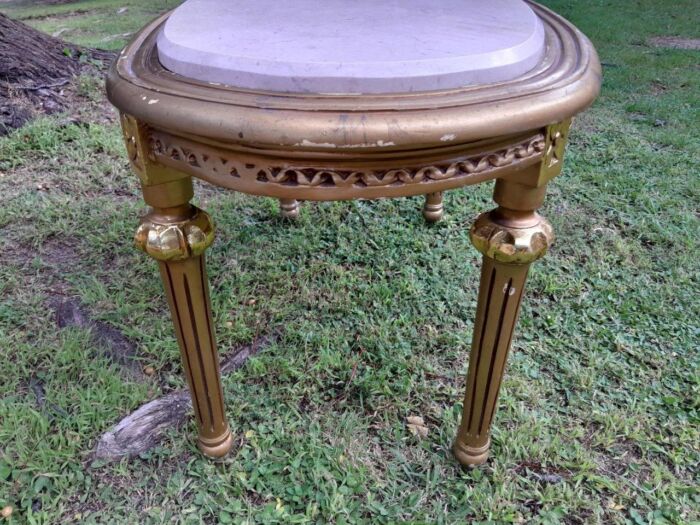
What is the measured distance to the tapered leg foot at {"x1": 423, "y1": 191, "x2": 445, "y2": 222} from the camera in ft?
6.86

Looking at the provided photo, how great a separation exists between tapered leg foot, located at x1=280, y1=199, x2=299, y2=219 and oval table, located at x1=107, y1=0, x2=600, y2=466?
3.57 feet

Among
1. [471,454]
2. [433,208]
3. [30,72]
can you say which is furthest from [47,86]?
[471,454]

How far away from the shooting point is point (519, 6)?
1.00 meters

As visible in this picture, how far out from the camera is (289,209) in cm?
209

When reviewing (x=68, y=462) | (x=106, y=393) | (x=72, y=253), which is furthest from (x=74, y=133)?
(x=68, y=462)

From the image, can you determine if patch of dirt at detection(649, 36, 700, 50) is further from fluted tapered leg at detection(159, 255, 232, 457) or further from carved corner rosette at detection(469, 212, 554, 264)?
fluted tapered leg at detection(159, 255, 232, 457)

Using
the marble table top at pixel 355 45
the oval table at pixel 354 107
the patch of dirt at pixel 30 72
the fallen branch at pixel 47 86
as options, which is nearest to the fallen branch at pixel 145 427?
the oval table at pixel 354 107

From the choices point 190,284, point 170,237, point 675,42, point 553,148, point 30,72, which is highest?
point 553,148

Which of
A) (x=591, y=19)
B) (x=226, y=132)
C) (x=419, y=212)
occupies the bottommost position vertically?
(x=591, y=19)

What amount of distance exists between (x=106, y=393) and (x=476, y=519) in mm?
932

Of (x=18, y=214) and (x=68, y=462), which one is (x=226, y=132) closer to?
(x=68, y=462)

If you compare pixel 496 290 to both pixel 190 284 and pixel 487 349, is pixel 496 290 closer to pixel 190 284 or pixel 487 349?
pixel 487 349

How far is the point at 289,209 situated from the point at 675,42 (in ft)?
13.7

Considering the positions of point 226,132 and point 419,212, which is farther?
point 419,212
